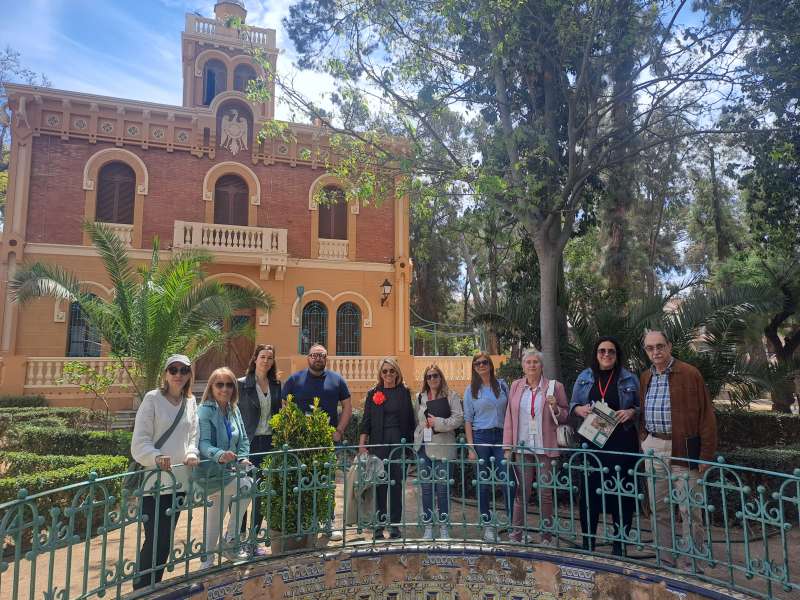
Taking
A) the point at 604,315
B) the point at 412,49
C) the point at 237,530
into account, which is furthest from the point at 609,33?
the point at 237,530

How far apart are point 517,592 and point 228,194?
13.9 m

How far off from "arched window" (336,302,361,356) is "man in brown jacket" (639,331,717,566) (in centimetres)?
1204

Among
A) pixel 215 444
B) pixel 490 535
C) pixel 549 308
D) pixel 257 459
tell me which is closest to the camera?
pixel 215 444

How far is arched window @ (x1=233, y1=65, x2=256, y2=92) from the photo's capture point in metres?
17.5

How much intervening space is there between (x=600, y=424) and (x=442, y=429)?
1.37m

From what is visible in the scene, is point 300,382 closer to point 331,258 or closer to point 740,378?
point 740,378

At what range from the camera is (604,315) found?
8047mm

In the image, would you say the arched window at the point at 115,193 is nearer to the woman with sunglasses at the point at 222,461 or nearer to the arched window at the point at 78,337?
the arched window at the point at 78,337

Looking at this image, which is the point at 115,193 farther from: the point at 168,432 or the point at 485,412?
the point at 485,412

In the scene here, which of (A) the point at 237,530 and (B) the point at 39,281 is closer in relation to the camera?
(A) the point at 237,530

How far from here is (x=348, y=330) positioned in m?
16.0

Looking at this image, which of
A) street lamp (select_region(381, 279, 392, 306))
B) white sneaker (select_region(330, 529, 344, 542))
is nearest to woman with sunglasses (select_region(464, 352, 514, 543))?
white sneaker (select_region(330, 529, 344, 542))

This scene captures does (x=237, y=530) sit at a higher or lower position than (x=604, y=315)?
lower

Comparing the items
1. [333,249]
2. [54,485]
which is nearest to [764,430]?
[333,249]
